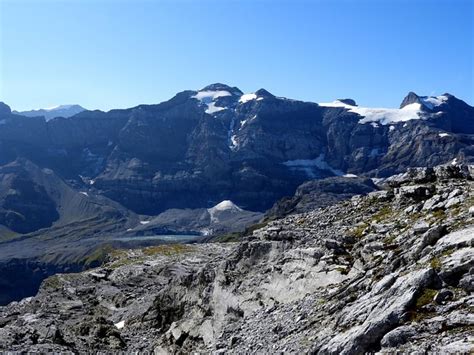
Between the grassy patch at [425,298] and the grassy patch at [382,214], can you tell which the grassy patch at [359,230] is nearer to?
the grassy patch at [382,214]

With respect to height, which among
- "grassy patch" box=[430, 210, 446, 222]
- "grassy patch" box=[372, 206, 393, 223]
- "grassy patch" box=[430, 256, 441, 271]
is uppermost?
"grassy patch" box=[430, 210, 446, 222]

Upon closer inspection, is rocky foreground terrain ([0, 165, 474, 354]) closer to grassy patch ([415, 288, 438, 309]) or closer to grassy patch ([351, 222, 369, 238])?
grassy patch ([415, 288, 438, 309])

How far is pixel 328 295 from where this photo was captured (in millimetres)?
30484

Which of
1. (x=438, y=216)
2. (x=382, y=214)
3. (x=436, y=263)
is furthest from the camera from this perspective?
(x=382, y=214)

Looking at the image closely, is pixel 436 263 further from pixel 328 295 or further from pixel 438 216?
pixel 438 216

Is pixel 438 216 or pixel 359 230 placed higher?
pixel 438 216

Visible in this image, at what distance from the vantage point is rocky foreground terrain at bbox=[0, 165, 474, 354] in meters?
22.3

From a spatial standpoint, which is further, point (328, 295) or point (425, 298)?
point (328, 295)

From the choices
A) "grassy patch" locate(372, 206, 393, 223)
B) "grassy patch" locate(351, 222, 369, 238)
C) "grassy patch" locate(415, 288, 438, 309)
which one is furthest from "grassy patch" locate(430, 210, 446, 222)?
"grassy patch" locate(415, 288, 438, 309)

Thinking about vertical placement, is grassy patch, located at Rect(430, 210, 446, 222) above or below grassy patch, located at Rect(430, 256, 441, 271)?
above

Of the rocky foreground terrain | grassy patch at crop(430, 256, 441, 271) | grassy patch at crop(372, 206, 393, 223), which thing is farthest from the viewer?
grassy patch at crop(372, 206, 393, 223)

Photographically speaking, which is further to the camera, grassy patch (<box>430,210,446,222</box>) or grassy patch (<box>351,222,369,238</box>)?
grassy patch (<box>351,222,369,238</box>)

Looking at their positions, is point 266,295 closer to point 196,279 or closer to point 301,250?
point 301,250

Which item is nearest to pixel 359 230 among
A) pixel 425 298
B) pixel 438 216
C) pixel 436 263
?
pixel 438 216
